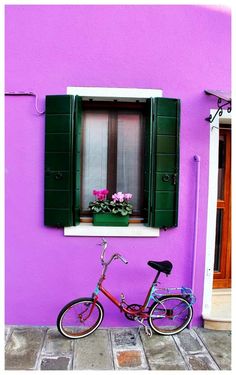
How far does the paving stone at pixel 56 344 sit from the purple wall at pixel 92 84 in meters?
0.25

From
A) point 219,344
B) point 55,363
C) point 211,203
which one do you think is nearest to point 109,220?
point 211,203

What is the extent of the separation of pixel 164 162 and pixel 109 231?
43.5 inches

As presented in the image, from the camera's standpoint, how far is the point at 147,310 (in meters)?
3.93

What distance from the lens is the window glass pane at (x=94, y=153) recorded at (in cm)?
425

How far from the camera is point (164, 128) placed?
13.0ft

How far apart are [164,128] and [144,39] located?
1.14m

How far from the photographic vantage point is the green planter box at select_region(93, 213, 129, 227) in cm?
407

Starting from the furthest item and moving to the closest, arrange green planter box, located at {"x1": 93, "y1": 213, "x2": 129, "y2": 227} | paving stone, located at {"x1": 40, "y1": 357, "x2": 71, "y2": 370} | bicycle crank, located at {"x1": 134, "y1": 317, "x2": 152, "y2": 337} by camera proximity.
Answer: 1. green planter box, located at {"x1": 93, "y1": 213, "x2": 129, "y2": 227}
2. bicycle crank, located at {"x1": 134, "y1": 317, "x2": 152, "y2": 337}
3. paving stone, located at {"x1": 40, "y1": 357, "x2": 71, "y2": 370}

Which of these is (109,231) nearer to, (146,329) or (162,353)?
(146,329)

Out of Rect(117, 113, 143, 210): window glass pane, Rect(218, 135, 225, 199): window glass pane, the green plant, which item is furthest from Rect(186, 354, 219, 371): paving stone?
Rect(218, 135, 225, 199): window glass pane

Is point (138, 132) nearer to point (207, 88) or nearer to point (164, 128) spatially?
point (164, 128)

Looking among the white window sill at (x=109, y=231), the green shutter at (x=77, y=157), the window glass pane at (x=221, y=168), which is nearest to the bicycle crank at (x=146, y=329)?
the white window sill at (x=109, y=231)

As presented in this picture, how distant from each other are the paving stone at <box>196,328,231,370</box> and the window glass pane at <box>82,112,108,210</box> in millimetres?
2248

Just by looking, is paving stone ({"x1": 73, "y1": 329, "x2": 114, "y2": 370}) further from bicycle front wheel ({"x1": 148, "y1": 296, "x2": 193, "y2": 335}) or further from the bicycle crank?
bicycle front wheel ({"x1": 148, "y1": 296, "x2": 193, "y2": 335})
